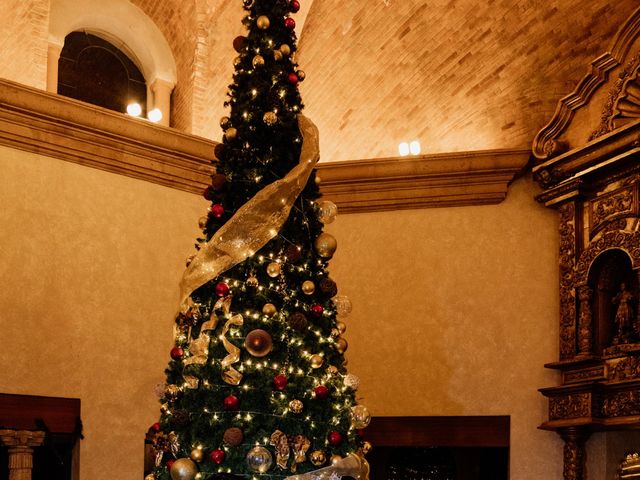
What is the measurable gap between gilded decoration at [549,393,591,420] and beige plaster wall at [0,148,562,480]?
0.82 feet

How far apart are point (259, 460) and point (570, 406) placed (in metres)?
3.44

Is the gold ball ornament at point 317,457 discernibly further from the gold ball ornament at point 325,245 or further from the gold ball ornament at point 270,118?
the gold ball ornament at point 270,118

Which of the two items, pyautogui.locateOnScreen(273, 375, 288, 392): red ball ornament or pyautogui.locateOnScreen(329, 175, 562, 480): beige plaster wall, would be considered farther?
pyautogui.locateOnScreen(329, 175, 562, 480): beige plaster wall

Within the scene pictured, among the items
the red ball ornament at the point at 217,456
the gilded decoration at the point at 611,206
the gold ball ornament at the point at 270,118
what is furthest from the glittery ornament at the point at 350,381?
the gilded decoration at the point at 611,206

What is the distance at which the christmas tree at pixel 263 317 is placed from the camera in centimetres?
477

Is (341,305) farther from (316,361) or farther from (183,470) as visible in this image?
(183,470)

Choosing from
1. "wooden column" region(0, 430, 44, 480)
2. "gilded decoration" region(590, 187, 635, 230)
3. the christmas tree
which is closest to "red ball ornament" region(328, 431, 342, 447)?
the christmas tree

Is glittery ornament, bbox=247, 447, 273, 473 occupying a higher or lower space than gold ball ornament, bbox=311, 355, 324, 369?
lower

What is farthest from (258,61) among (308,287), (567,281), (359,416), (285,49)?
(567,281)

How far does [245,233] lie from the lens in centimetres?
495

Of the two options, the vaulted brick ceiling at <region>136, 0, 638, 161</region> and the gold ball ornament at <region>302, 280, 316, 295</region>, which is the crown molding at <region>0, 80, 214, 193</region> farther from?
the gold ball ornament at <region>302, 280, 316, 295</region>

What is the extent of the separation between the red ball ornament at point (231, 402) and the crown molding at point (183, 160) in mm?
3540

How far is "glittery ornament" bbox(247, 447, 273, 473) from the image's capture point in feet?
15.2

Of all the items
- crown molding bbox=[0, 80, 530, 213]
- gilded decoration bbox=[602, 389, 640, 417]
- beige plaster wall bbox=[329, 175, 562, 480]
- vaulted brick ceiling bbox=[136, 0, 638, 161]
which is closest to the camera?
gilded decoration bbox=[602, 389, 640, 417]
